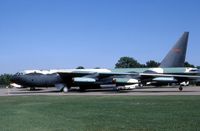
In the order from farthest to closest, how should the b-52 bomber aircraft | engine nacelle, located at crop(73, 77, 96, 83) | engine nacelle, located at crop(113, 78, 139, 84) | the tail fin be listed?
the tail fin → the b-52 bomber aircraft → engine nacelle, located at crop(73, 77, 96, 83) → engine nacelle, located at crop(113, 78, 139, 84)

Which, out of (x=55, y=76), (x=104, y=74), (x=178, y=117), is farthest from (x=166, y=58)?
(x=178, y=117)

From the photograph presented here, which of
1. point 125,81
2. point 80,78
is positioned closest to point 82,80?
point 80,78

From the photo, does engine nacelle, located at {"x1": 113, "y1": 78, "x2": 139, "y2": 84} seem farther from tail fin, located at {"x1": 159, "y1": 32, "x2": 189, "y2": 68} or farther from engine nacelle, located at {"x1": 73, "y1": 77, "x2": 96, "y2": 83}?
tail fin, located at {"x1": 159, "y1": 32, "x2": 189, "y2": 68}

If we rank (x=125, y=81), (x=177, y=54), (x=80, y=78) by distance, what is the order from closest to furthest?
(x=125, y=81), (x=80, y=78), (x=177, y=54)

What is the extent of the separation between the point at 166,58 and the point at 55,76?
1779cm

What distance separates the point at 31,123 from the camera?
1120cm

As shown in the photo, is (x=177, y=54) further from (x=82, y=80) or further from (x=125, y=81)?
(x=82, y=80)

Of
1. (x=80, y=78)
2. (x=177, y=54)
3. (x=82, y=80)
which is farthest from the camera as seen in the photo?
(x=177, y=54)

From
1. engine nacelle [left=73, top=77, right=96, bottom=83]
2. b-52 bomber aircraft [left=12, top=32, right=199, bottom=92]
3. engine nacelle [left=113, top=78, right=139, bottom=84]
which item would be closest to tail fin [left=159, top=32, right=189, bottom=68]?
b-52 bomber aircraft [left=12, top=32, right=199, bottom=92]

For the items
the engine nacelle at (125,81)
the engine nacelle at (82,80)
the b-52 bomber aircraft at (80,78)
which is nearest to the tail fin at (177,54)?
the b-52 bomber aircraft at (80,78)

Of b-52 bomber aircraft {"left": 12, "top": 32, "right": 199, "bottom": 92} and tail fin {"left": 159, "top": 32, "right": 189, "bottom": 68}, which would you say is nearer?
b-52 bomber aircraft {"left": 12, "top": 32, "right": 199, "bottom": 92}

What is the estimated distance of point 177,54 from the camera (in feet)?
170

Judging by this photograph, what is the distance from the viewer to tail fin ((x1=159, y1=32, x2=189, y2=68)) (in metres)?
51.5

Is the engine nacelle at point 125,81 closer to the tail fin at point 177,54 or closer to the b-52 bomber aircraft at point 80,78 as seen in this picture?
the b-52 bomber aircraft at point 80,78
